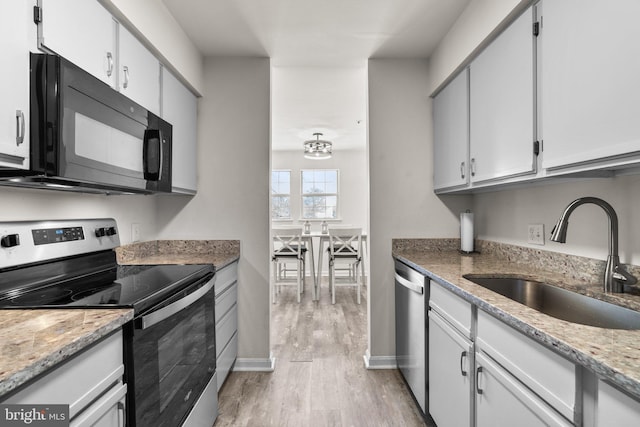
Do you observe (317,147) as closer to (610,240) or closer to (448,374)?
(448,374)

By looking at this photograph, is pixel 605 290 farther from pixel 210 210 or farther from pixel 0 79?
pixel 210 210

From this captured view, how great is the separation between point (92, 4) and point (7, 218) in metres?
0.92

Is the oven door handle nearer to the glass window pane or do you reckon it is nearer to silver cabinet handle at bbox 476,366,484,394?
silver cabinet handle at bbox 476,366,484,394

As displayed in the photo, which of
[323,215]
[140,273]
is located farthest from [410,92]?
Result: [323,215]

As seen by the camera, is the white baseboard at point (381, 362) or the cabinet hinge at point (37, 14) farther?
the white baseboard at point (381, 362)

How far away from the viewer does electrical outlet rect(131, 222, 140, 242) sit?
216 centimetres

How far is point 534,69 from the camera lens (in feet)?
4.44

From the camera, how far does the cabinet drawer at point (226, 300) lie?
2033 millimetres

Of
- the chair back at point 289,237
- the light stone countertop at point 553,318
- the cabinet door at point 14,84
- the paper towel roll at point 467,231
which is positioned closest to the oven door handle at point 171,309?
the cabinet door at point 14,84

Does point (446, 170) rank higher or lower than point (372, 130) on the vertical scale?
lower

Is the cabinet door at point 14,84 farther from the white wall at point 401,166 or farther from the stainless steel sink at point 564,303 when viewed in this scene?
the white wall at point 401,166

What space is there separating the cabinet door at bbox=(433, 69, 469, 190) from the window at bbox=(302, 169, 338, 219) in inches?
154

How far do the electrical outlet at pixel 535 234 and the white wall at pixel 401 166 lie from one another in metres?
0.70

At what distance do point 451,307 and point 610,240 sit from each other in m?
0.65
